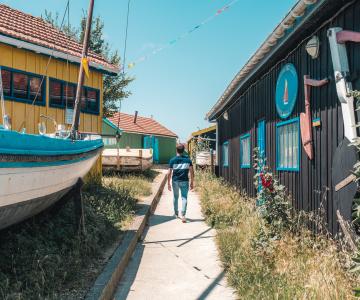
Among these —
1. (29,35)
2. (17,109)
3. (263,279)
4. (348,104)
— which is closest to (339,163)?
(348,104)

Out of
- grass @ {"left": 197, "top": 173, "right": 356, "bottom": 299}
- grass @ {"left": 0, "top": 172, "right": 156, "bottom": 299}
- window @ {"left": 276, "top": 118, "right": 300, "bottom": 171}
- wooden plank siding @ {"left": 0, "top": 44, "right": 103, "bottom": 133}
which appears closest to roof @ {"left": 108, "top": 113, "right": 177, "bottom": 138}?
wooden plank siding @ {"left": 0, "top": 44, "right": 103, "bottom": 133}

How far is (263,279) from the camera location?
4.41m

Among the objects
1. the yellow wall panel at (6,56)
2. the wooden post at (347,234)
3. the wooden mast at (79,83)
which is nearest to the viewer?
the wooden post at (347,234)

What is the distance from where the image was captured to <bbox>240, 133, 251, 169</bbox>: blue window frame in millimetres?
10234

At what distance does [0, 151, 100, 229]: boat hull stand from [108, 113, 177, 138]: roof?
2302 cm

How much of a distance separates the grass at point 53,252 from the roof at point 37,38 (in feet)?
11.3

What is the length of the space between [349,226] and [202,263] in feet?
7.80

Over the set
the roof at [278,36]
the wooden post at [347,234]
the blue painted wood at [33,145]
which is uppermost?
the roof at [278,36]

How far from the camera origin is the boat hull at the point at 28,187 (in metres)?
3.82

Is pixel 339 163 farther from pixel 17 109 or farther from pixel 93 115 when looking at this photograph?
pixel 93 115

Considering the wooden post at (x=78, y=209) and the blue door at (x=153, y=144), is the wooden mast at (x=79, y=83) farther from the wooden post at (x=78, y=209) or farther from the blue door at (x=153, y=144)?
the blue door at (x=153, y=144)

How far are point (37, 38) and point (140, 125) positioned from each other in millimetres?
23626

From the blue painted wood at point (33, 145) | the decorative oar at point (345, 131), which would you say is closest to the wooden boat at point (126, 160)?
the blue painted wood at point (33, 145)

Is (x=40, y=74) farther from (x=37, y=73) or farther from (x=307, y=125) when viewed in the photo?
(x=307, y=125)
